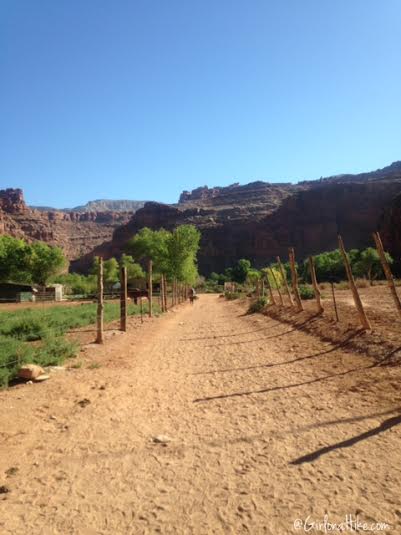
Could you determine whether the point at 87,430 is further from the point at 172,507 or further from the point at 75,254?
the point at 75,254

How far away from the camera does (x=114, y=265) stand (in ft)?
286

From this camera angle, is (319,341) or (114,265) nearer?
(319,341)

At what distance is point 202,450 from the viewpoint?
4.16 m

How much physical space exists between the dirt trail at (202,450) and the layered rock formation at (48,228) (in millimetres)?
146212

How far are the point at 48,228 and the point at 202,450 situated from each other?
177 metres

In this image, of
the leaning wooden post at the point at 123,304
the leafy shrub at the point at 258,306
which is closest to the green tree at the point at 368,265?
the leafy shrub at the point at 258,306

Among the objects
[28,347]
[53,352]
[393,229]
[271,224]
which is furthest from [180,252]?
[271,224]

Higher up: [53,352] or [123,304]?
[123,304]

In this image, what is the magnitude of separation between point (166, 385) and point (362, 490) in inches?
171

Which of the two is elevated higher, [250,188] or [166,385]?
[250,188]

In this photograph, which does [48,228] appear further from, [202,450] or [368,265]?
[202,450]

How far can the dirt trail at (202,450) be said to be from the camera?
2998mm

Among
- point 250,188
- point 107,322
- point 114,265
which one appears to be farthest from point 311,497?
point 250,188

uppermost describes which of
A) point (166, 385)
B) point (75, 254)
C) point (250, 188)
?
point (250, 188)
